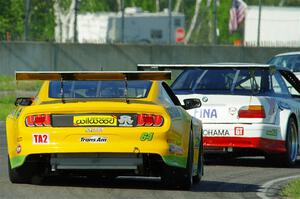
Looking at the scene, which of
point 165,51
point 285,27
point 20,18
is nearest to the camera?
point 165,51

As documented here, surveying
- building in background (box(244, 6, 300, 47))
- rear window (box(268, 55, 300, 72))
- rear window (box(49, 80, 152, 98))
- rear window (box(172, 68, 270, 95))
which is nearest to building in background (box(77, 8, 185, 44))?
building in background (box(244, 6, 300, 47))

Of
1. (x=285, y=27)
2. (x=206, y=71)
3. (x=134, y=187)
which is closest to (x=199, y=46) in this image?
(x=285, y=27)

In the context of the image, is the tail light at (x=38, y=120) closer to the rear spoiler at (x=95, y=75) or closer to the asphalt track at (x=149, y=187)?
the rear spoiler at (x=95, y=75)

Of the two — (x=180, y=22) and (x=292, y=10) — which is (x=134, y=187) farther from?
(x=180, y=22)

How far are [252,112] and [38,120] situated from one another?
4.76 metres

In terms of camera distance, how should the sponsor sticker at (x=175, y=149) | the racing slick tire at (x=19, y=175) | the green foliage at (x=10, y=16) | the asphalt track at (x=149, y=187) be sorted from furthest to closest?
1. the green foliage at (x=10, y=16)
2. the racing slick tire at (x=19, y=175)
3. the sponsor sticker at (x=175, y=149)
4. the asphalt track at (x=149, y=187)

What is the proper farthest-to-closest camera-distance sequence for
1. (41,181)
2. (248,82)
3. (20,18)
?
1. (20,18)
2. (248,82)
3. (41,181)

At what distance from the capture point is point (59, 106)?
1230 cm

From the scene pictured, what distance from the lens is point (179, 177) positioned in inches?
492

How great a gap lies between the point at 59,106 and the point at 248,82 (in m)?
5.07

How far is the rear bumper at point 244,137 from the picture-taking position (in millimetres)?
16406

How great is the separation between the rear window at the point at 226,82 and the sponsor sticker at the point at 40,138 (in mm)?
4871

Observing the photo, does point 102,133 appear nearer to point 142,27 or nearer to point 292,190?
point 292,190

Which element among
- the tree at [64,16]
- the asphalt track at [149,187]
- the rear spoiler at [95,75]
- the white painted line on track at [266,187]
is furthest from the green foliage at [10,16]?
the rear spoiler at [95,75]
